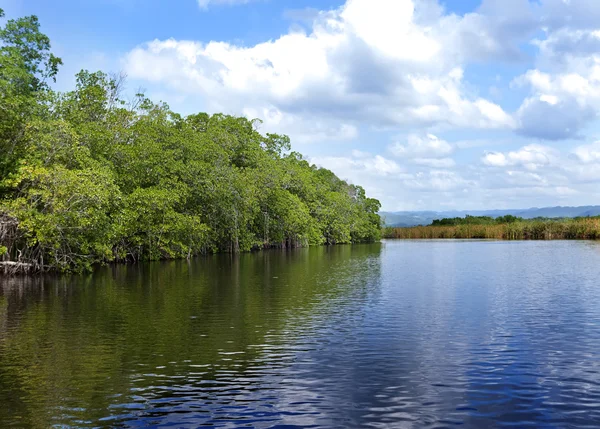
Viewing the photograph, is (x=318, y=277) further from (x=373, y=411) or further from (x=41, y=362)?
(x=373, y=411)

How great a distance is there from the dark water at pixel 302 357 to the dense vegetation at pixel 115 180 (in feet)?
27.9

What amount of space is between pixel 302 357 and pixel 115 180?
35.7 meters

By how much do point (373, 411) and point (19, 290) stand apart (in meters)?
23.7

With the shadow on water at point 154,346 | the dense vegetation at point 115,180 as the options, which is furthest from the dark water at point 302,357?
the dense vegetation at point 115,180

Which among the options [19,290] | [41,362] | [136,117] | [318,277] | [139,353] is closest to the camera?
[41,362]

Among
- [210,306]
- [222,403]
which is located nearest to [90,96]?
[210,306]

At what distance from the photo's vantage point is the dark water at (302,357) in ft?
32.4

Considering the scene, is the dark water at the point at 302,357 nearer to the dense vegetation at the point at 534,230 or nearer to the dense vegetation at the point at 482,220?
the dense vegetation at the point at 534,230

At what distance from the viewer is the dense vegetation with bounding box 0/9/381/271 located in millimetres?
32969

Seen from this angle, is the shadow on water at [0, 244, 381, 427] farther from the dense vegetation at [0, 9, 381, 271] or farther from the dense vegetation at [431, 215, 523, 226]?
the dense vegetation at [431, 215, 523, 226]

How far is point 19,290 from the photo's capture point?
27.3m

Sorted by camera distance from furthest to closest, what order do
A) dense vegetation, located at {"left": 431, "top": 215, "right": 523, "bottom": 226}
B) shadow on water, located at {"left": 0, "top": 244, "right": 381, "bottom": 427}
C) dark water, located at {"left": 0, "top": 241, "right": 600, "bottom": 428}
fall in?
dense vegetation, located at {"left": 431, "top": 215, "right": 523, "bottom": 226}, shadow on water, located at {"left": 0, "top": 244, "right": 381, "bottom": 427}, dark water, located at {"left": 0, "top": 241, "right": 600, "bottom": 428}

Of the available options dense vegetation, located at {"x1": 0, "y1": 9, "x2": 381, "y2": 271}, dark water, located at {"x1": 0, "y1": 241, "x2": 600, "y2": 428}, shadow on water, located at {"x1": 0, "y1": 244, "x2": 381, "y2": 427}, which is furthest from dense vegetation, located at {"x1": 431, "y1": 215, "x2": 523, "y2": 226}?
shadow on water, located at {"x1": 0, "y1": 244, "x2": 381, "y2": 427}

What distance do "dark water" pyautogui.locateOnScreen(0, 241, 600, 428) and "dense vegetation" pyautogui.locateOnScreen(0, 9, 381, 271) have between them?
8512 mm
